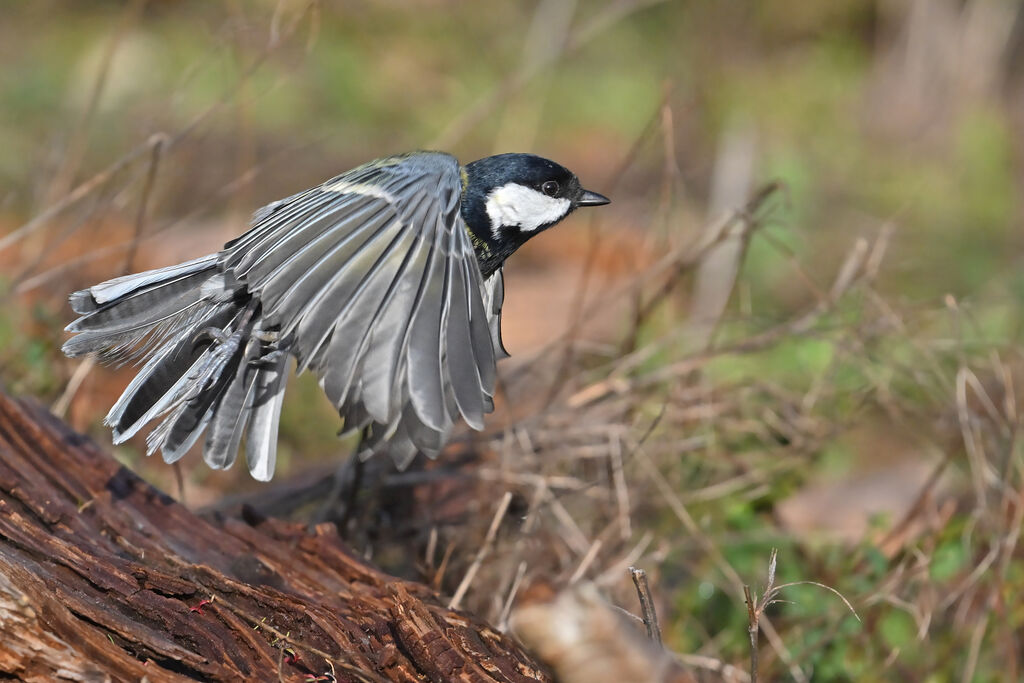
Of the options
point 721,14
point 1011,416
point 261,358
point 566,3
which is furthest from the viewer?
point 721,14

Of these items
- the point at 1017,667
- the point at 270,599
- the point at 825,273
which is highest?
the point at 270,599

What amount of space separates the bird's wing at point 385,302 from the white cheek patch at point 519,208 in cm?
38

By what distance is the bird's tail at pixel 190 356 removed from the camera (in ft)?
7.41

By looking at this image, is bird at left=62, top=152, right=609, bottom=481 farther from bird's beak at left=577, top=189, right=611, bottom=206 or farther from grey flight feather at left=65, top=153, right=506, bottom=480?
bird's beak at left=577, top=189, right=611, bottom=206

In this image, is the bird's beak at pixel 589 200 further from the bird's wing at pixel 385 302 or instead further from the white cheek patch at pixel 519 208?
the bird's wing at pixel 385 302

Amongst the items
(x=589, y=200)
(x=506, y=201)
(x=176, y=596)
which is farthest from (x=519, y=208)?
(x=176, y=596)

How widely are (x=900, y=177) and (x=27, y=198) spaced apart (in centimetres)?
550

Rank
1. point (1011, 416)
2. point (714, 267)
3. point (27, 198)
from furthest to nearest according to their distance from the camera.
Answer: point (714, 267) → point (27, 198) → point (1011, 416)

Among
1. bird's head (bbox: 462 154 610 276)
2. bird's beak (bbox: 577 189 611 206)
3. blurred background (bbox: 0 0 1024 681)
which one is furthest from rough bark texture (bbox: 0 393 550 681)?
bird's beak (bbox: 577 189 611 206)

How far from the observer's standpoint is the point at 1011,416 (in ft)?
8.55

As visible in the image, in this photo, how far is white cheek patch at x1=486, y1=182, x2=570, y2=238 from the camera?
268 cm

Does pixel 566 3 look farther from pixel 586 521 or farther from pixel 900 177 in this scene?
pixel 586 521

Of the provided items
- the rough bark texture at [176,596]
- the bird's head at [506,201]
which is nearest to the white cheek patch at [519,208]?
the bird's head at [506,201]

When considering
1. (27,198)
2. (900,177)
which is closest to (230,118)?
(27,198)
